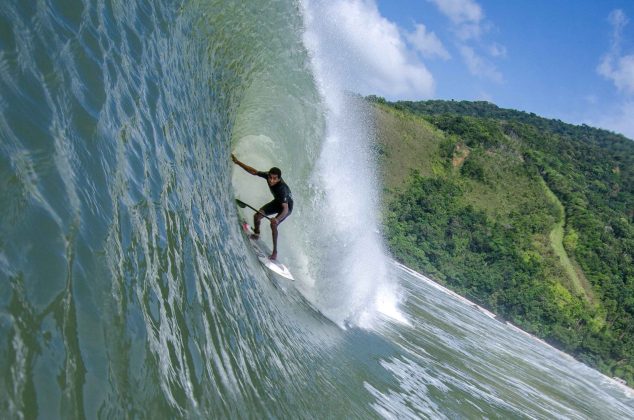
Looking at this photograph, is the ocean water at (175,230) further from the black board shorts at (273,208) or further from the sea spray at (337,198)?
the black board shorts at (273,208)

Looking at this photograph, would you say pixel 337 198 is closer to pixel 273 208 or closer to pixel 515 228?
pixel 273 208

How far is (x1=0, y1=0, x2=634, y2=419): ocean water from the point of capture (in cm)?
321

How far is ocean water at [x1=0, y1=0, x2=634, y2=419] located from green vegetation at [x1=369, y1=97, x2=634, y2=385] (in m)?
61.5

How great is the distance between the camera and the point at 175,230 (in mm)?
5805

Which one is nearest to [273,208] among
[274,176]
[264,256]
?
[274,176]

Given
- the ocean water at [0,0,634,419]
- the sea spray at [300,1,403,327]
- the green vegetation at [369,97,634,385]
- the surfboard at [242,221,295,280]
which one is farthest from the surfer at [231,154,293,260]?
the green vegetation at [369,97,634,385]

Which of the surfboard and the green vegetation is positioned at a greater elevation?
the green vegetation

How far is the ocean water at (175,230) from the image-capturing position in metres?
3.21

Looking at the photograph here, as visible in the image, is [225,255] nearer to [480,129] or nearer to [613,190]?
[480,129]

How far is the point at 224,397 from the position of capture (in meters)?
4.46

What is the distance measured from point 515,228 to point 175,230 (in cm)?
9632

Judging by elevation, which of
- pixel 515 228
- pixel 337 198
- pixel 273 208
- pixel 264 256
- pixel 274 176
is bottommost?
pixel 264 256

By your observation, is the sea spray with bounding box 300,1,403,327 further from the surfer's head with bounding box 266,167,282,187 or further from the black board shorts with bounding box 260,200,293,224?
the surfer's head with bounding box 266,167,282,187

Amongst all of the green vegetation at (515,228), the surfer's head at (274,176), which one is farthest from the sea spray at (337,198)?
the green vegetation at (515,228)
